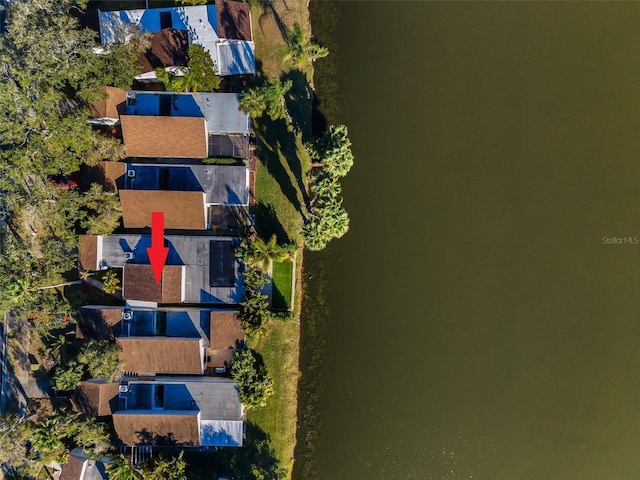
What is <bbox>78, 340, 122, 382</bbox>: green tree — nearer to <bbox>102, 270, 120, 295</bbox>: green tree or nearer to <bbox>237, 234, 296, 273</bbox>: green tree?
<bbox>102, 270, 120, 295</bbox>: green tree

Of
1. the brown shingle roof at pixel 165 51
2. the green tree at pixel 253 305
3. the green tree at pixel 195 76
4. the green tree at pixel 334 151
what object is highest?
the brown shingle roof at pixel 165 51

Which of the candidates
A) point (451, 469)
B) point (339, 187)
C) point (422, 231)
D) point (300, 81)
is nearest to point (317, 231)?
point (339, 187)

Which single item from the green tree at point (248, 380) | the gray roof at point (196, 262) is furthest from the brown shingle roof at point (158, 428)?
the gray roof at point (196, 262)

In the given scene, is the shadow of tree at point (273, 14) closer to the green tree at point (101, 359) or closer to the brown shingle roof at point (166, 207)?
the brown shingle roof at point (166, 207)

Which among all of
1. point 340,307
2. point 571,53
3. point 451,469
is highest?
point 571,53

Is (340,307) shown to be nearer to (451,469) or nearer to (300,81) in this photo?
(451,469)

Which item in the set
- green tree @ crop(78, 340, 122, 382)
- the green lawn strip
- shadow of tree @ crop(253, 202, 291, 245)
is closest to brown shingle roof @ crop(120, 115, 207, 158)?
shadow of tree @ crop(253, 202, 291, 245)

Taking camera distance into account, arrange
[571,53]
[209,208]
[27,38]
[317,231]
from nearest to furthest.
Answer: [27,38] < [317,231] < [209,208] < [571,53]
